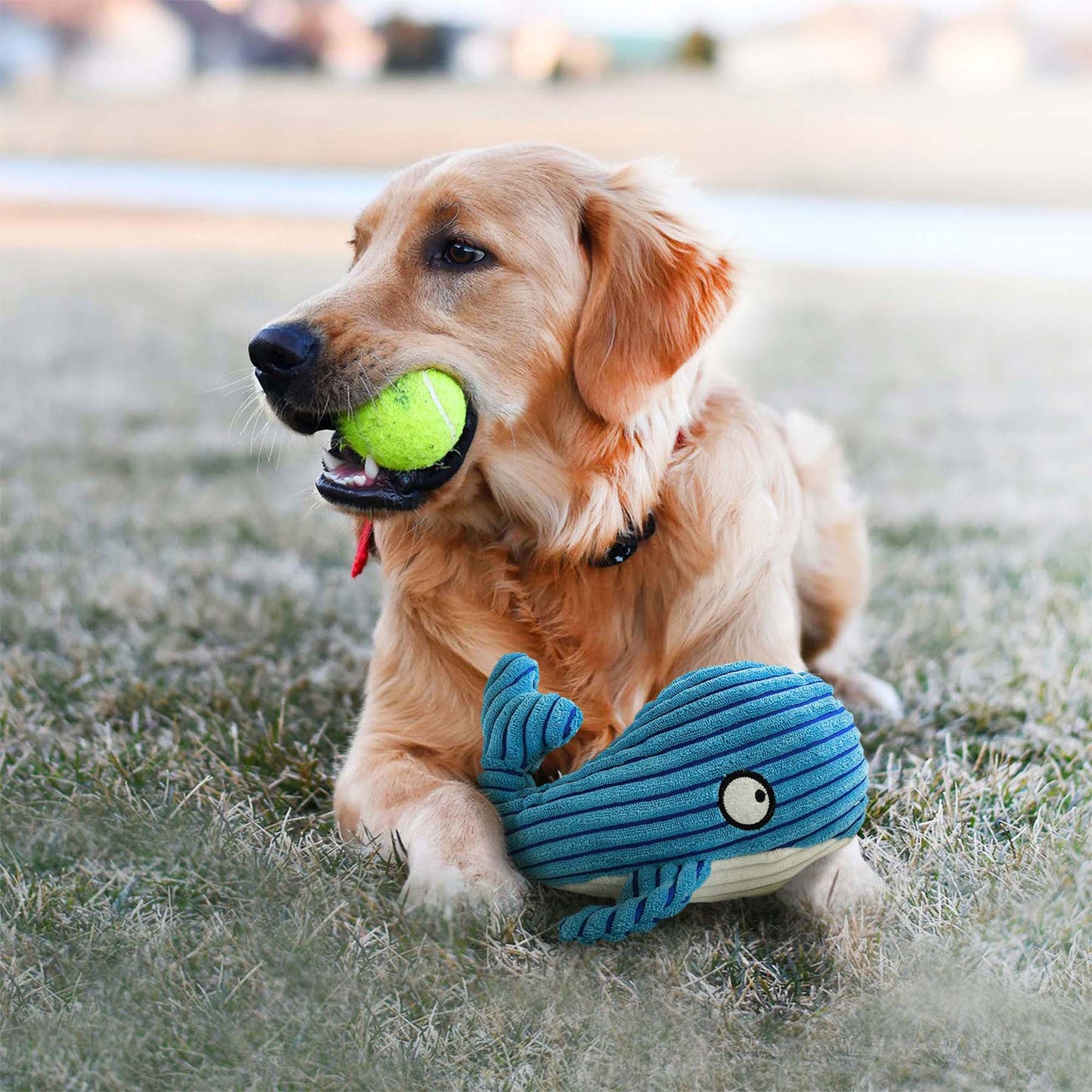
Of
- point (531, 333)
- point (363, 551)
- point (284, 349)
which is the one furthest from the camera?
point (363, 551)

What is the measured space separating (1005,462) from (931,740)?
310 cm

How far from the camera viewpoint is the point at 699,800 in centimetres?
195

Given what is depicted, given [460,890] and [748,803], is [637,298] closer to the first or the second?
[748,803]

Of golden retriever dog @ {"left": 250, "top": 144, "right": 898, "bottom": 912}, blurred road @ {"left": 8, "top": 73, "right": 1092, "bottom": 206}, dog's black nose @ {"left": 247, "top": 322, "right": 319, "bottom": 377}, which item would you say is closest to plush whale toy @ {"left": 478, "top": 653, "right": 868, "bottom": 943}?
golden retriever dog @ {"left": 250, "top": 144, "right": 898, "bottom": 912}

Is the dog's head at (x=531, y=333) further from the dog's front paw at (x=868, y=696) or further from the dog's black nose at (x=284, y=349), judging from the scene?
the dog's front paw at (x=868, y=696)

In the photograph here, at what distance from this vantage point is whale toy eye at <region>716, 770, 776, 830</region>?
1944mm

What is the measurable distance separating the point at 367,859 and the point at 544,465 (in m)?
0.86

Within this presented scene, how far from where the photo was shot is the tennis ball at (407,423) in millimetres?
2312

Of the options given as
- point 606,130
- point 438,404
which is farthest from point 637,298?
point 606,130

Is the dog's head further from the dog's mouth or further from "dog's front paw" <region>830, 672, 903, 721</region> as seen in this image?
"dog's front paw" <region>830, 672, 903, 721</region>

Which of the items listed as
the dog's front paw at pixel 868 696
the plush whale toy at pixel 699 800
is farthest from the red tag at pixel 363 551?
the dog's front paw at pixel 868 696

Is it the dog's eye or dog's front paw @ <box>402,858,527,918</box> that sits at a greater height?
the dog's eye

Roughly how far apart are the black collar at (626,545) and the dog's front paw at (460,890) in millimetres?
698

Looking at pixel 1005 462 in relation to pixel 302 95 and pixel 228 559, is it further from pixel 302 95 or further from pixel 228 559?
pixel 302 95
